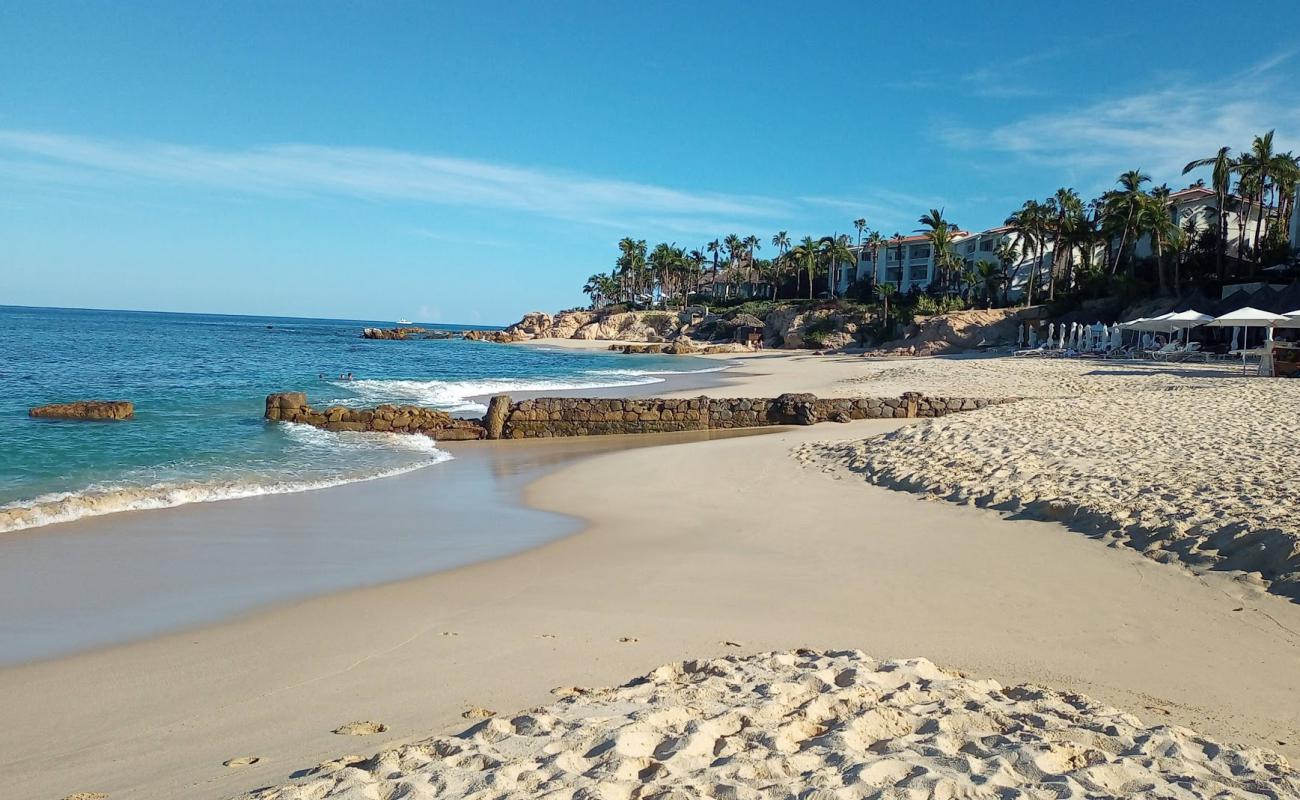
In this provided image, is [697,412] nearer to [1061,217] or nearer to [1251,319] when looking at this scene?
[1251,319]

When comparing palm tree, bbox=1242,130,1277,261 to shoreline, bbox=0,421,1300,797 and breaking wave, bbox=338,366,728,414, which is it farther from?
shoreline, bbox=0,421,1300,797

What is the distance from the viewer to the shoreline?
429 cm

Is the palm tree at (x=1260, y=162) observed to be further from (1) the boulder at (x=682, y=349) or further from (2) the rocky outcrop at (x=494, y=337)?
(2) the rocky outcrop at (x=494, y=337)

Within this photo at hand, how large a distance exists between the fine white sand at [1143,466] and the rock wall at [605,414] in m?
3.42

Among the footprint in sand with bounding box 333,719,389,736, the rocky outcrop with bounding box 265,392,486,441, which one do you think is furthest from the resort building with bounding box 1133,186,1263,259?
the footprint in sand with bounding box 333,719,389,736

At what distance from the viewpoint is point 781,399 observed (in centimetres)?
2052

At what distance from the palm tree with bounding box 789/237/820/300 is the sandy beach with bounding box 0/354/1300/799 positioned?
3198 inches

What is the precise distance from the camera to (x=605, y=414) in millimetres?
19797

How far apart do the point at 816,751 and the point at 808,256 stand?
88.0 meters

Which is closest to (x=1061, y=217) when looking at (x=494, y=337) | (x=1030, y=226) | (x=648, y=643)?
(x=1030, y=226)

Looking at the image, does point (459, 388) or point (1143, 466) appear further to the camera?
point (459, 388)

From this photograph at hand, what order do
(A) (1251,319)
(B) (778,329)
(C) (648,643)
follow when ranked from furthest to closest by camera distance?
(B) (778,329) → (A) (1251,319) → (C) (648,643)

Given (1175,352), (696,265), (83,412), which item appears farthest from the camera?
(696,265)

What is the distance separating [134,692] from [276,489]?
7.54m
